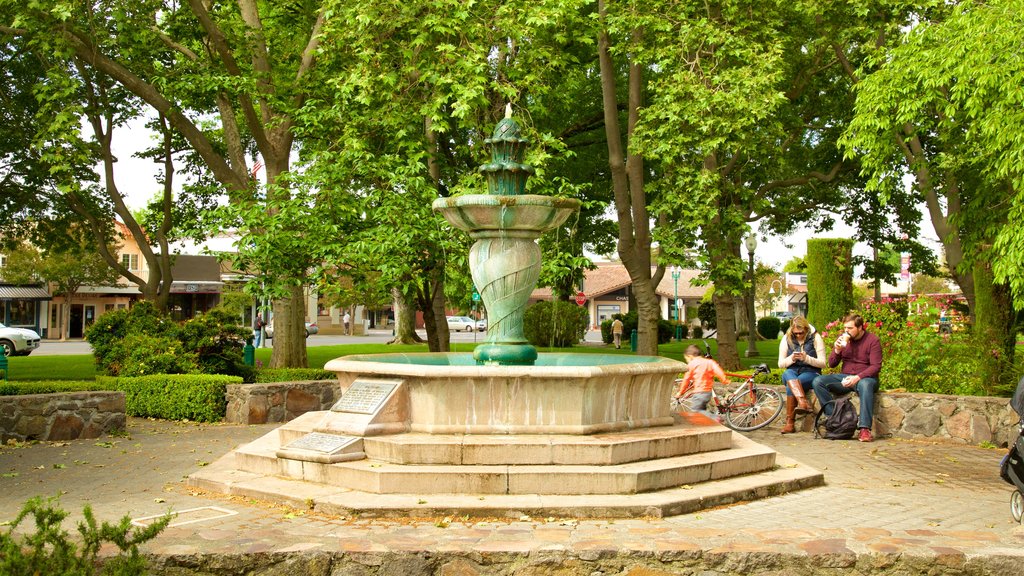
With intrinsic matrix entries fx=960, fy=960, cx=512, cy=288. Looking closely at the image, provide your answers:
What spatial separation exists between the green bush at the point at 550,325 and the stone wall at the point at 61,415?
2286 centimetres

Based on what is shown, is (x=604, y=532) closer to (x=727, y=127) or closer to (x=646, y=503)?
(x=646, y=503)

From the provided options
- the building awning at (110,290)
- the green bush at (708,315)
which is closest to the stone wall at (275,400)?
the green bush at (708,315)

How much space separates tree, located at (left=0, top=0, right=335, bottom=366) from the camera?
49.5 feet

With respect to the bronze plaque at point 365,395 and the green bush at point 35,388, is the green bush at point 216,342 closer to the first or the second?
the green bush at point 35,388

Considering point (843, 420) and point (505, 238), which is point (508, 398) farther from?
point (843, 420)

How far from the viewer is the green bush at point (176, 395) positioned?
13750 millimetres

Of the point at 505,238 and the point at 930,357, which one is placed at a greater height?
the point at 505,238

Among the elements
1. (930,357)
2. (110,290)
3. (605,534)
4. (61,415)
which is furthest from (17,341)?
(605,534)

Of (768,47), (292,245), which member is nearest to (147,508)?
(292,245)

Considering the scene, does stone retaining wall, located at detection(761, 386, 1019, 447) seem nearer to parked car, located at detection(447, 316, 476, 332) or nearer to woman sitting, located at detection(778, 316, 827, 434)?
woman sitting, located at detection(778, 316, 827, 434)

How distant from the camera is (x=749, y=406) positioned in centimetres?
1288

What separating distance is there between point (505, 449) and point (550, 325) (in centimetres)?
2773

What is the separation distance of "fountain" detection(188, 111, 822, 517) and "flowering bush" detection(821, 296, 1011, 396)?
445 cm

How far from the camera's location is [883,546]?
5906 millimetres
